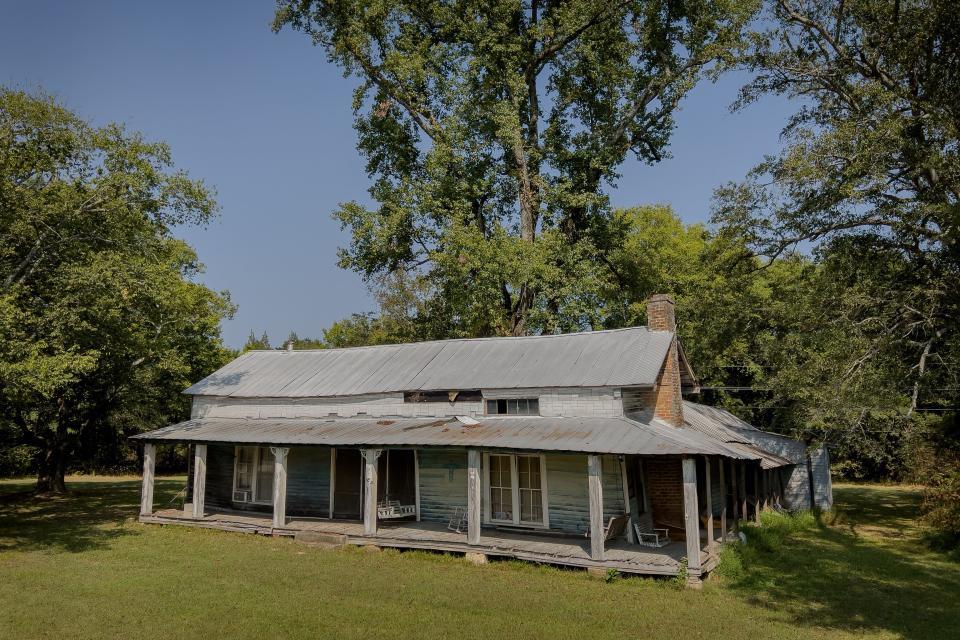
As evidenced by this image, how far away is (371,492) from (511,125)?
16.3 meters

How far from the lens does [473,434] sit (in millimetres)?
15766

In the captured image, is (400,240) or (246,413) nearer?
(246,413)

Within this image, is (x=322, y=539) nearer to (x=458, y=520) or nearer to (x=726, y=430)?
(x=458, y=520)

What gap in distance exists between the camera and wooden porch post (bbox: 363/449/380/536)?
52.2ft

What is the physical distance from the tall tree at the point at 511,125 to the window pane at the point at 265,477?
405 inches

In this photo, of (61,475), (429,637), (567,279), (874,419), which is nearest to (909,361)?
(874,419)

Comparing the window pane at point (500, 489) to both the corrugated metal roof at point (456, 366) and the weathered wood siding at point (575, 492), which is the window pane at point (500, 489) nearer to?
the weathered wood siding at point (575, 492)

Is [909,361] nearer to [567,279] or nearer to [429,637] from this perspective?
[567,279]

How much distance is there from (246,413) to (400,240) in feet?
35.6

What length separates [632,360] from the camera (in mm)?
16828

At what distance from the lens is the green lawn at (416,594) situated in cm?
995

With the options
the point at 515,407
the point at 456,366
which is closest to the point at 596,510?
the point at 515,407

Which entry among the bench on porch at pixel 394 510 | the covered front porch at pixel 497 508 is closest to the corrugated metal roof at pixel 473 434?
the covered front porch at pixel 497 508

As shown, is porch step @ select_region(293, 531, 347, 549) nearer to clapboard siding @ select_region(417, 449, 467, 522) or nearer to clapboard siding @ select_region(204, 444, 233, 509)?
clapboard siding @ select_region(417, 449, 467, 522)
